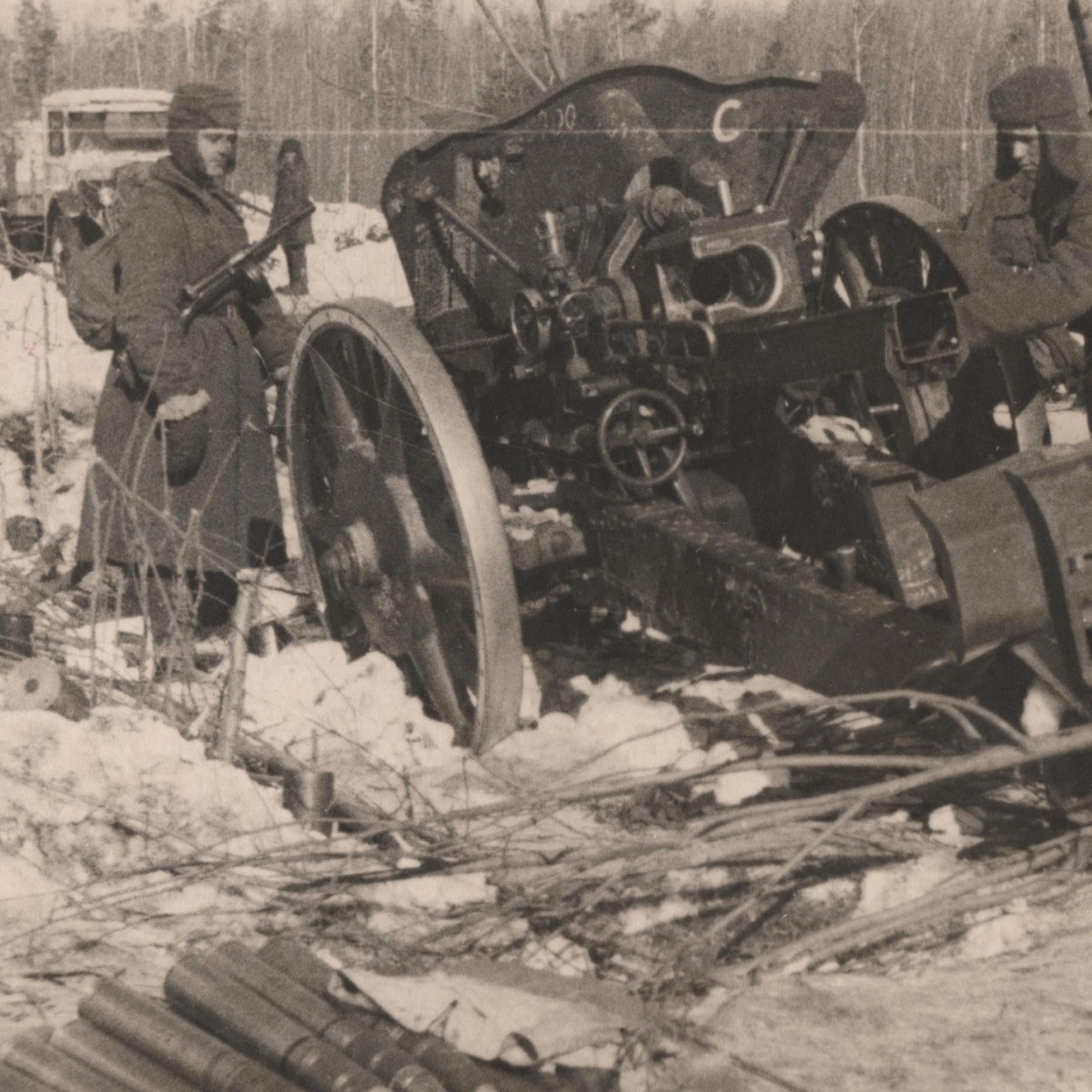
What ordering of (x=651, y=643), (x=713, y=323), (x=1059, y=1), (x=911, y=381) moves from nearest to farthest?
1. (x=911, y=381)
2. (x=713, y=323)
3. (x=651, y=643)
4. (x=1059, y=1)

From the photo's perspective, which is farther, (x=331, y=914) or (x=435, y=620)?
(x=435, y=620)

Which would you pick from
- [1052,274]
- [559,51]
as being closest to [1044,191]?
[1052,274]

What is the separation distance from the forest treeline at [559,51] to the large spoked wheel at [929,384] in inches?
57.1

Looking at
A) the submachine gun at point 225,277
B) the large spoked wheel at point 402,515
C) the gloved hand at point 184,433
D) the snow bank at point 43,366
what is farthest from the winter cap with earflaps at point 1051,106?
the snow bank at point 43,366

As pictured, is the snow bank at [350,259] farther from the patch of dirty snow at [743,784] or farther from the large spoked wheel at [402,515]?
the patch of dirty snow at [743,784]

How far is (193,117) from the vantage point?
5.95 meters

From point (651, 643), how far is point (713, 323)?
66.4 inches

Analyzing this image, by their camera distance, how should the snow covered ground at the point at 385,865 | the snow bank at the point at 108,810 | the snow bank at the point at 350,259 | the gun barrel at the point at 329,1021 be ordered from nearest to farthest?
the gun barrel at the point at 329,1021
the snow covered ground at the point at 385,865
the snow bank at the point at 108,810
the snow bank at the point at 350,259

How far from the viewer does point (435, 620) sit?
5.02 meters

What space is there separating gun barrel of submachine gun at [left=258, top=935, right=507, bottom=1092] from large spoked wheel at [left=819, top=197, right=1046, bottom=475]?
233cm

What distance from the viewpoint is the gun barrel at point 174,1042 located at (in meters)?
2.99

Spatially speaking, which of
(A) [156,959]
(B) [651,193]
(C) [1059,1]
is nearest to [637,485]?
(B) [651,193]

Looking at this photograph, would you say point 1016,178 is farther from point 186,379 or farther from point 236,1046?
point 236,1046

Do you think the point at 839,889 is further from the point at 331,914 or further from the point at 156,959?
the point at 156,959
